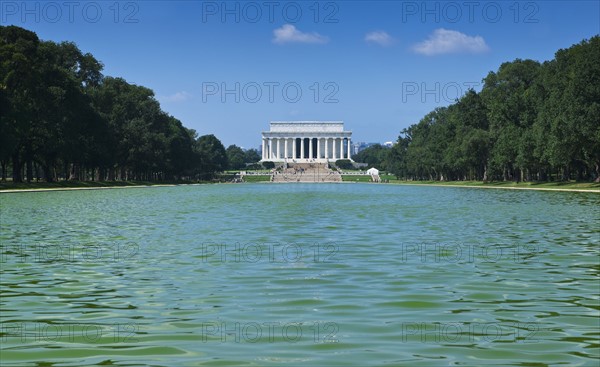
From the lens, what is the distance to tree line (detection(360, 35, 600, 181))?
74125 millimetres

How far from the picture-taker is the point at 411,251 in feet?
69.7

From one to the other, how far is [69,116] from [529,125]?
60044mm

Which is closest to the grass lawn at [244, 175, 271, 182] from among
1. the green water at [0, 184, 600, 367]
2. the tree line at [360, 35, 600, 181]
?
the tree line at [360, 35, 600, 181]

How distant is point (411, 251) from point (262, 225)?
1142 centimetres

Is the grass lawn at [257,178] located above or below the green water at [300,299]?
above

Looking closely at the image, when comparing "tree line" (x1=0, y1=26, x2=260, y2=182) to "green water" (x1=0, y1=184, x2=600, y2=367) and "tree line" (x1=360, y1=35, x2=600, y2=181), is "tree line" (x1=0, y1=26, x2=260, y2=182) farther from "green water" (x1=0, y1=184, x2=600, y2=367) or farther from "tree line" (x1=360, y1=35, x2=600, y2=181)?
"green water" (x1=0, y1=184, x2=600, y2=367)

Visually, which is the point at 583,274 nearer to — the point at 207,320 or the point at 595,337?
the point at 595,337

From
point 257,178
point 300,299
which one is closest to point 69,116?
point 300,299

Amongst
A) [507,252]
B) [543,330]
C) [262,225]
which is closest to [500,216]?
[262,225]

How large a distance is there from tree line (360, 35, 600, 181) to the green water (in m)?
51.6

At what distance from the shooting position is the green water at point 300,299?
9.56 m

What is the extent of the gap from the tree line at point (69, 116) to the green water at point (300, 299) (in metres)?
58.5

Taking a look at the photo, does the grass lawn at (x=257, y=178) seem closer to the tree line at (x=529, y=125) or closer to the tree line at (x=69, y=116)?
the tree line at (x=69, y=116)

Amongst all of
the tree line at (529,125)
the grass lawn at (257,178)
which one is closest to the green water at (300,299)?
the tree line at (529,125)
